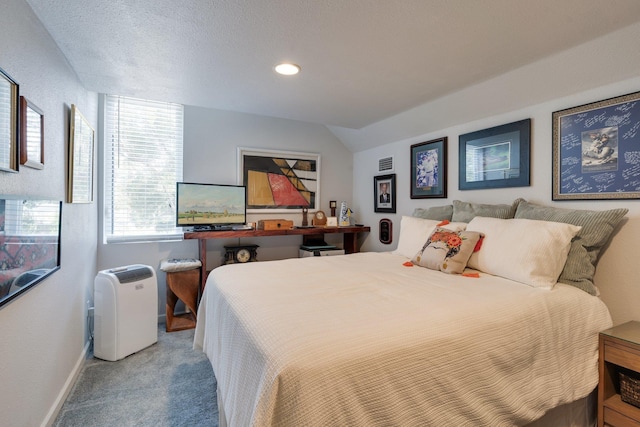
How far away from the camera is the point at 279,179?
13.3 feet

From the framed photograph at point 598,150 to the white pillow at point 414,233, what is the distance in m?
0.78

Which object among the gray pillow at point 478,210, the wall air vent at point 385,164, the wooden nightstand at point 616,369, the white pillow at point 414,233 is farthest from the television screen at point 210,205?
the wooden nightstand at point 616,369

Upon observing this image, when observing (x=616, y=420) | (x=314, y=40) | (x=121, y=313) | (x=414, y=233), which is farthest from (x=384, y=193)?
(x=121, y=313)

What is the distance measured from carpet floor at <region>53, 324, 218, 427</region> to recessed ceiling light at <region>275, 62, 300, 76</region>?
227 centimetres

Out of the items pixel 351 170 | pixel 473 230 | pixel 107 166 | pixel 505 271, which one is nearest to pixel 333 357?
pixel 505 271

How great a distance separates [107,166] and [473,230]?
11.5 feet

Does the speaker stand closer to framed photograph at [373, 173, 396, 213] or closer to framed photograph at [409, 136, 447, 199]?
framed photograph at [373, 173, 396, 213]

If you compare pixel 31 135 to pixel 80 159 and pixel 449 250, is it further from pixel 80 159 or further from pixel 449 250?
pixel 449 250

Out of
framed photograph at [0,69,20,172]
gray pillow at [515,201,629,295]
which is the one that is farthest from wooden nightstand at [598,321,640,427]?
framed photograph at [0,69,20,172]

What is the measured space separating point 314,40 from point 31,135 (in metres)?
1.52

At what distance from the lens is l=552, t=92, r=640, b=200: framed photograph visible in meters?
1.87

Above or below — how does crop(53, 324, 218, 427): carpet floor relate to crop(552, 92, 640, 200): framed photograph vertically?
below

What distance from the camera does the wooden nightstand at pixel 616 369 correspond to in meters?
1.52

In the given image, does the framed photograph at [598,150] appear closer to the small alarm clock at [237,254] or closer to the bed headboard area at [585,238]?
the bed headboard area at [585,238]
